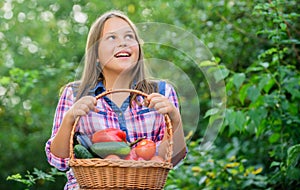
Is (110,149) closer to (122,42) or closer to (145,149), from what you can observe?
(145,149)

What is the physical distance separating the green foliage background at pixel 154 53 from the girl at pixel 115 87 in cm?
185

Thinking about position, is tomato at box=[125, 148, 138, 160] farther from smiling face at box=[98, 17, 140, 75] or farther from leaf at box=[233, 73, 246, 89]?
leaf at box=[233, 73, 246, 89]

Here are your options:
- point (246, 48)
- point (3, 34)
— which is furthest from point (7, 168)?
point (246, 48)

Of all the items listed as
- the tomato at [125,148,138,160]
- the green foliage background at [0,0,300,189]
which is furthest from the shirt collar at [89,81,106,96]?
the green foliage background at [0,0,300,189]

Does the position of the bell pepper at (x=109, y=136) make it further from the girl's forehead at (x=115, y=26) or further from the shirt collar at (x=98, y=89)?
the girl's forehead at (x=115, y=26)

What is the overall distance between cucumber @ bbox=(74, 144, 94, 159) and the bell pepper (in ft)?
0.15

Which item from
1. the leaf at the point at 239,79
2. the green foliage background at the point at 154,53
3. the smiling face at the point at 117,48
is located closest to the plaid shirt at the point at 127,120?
the smiling face at the point at 117,48

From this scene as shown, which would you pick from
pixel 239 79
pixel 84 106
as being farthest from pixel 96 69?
pixel 239 79

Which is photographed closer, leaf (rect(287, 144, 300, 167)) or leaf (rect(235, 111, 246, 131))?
leaf (rect(287, 144, 300, 167))

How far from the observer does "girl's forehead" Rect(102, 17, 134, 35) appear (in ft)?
7.22

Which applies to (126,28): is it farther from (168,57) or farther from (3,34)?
(3,34)

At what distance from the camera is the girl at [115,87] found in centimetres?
212

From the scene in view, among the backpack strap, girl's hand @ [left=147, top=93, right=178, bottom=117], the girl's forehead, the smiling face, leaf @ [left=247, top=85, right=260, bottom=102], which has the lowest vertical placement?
leaf @ [left=247, top=85, right=260, bottom=102]

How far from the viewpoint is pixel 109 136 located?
Result: 6.27 ft
